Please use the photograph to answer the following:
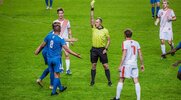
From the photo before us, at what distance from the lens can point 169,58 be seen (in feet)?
69.3

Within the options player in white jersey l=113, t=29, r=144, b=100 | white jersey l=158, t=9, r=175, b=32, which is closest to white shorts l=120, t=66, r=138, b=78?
player in white jersey l=113, t=29, r=144, b=100

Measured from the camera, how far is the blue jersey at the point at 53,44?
1510cm

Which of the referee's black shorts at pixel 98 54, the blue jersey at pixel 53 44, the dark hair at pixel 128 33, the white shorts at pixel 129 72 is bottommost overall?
the white shorts at pixel 129 72

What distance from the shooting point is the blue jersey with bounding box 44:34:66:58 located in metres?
15.1

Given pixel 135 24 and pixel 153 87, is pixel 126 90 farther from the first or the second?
pixel 135 24

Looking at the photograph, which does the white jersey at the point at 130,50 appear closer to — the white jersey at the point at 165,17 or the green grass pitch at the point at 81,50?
the green grass pitch at the point at 81,50

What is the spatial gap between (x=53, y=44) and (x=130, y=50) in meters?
2.69

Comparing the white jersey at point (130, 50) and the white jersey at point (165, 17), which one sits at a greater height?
the white jersey at point (165, 17)

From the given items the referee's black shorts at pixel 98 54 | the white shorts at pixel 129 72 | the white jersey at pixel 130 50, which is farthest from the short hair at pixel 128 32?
the referee's black shorts at pixel 98 54

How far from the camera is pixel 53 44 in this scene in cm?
1513

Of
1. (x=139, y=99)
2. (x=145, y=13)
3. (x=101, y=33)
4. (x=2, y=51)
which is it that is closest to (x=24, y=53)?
(x=2, y=51)

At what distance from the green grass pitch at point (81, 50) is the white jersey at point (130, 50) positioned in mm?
1736

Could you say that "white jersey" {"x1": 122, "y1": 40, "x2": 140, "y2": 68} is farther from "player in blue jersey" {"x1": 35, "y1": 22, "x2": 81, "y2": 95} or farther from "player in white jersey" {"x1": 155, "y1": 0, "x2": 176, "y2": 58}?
"player in white jersey" {"x1": 155, "y1": 0, "x2": 176, "y2": 58}

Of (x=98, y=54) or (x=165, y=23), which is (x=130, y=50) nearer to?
(x=98, y=54)
